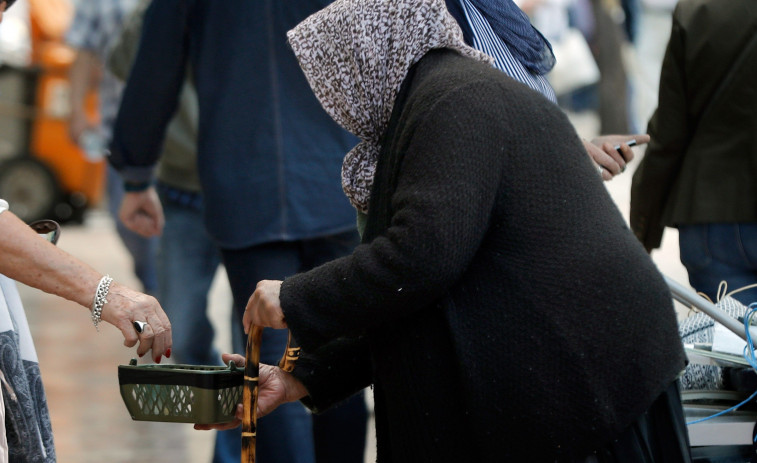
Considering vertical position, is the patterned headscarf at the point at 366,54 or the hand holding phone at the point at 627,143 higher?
the patterned headscarf at the point at 366,54

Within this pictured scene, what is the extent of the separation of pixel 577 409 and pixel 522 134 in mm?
538

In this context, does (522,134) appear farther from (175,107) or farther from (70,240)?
(70,240)

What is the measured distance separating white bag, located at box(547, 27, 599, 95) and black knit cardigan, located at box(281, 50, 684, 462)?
16.7m

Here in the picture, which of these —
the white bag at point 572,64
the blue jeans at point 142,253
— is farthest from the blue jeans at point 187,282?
the white bag at point 572,64

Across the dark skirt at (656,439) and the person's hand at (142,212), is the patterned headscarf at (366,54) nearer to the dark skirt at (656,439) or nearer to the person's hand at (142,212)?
the dark skirt at (656,439)

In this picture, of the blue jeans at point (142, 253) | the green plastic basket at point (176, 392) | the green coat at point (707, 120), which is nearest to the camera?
the green plastic basket at point (176, 392)

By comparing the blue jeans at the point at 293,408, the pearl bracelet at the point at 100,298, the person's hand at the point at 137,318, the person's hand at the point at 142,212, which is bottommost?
the blue jeans at the point at 293,408

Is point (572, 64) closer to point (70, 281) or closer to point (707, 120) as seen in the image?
point (707, 120)

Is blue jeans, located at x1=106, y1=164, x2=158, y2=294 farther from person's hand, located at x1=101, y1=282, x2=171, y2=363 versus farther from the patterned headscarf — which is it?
the patterned headscarf

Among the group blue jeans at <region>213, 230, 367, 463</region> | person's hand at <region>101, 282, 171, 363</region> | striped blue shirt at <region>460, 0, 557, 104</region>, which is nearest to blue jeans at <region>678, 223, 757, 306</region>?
blue jeans at <region>213, 230, 367, 463</region>

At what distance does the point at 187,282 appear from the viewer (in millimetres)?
4680

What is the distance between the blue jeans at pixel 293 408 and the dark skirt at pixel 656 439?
153 centimetres

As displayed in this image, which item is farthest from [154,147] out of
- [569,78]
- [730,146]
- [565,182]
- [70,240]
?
[569,78]

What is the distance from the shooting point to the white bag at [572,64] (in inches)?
746
